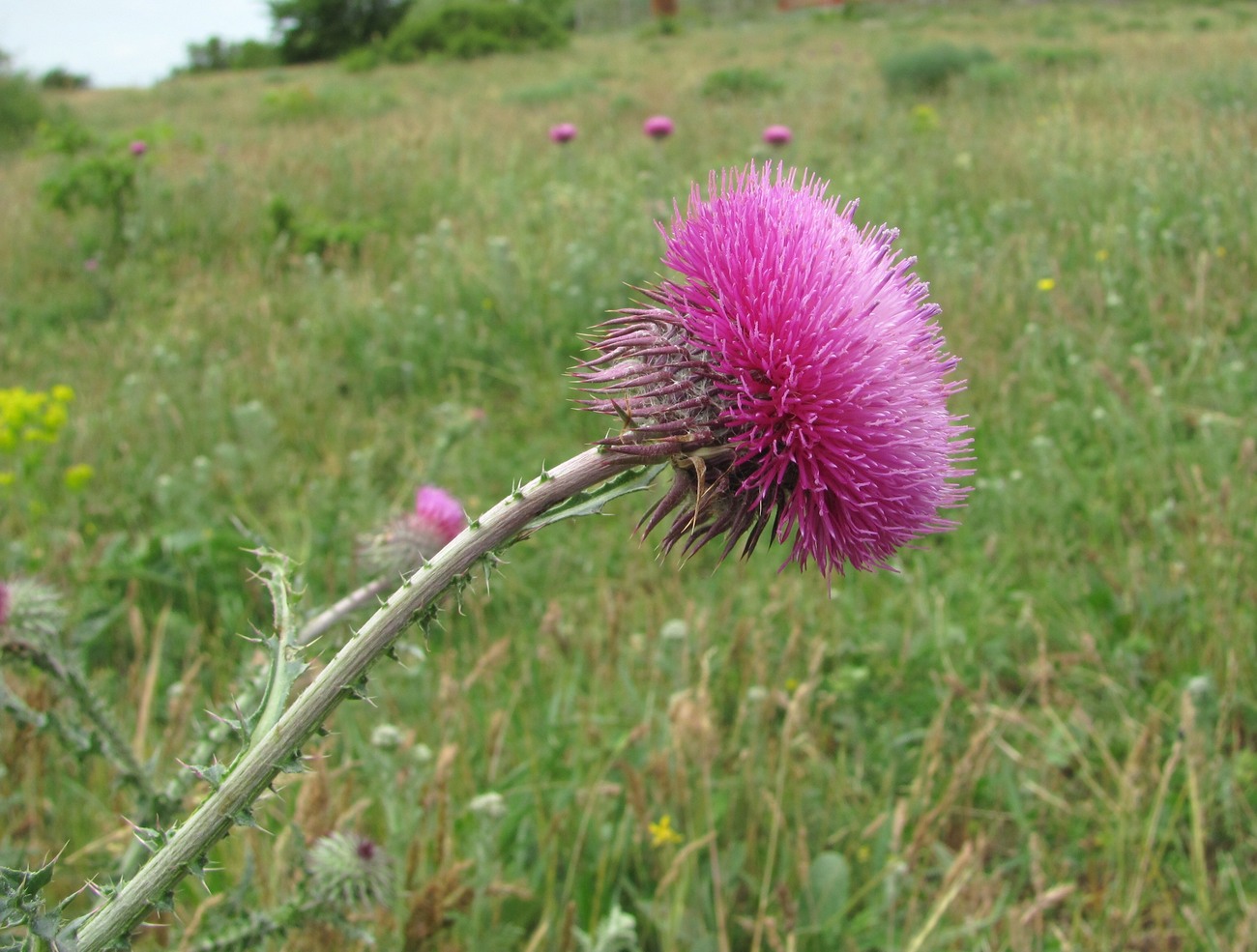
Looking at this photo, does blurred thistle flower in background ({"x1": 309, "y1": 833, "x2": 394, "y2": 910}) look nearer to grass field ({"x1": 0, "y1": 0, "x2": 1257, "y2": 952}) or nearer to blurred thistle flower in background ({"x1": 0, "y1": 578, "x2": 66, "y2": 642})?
grass field ({"x1": 0, "y1": 0, "x2": 1257, "y2": 952})

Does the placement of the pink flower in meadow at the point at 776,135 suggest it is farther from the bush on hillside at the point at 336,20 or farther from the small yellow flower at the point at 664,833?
the bush on hillside at the point at 336,20

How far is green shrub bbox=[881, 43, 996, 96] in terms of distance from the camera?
1193 centimetres

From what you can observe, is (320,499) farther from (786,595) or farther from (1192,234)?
(1192,234)

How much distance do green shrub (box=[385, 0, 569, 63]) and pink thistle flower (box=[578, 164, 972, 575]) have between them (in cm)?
2593

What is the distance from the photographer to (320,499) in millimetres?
3947

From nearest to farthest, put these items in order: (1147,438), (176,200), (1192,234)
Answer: (1147,438) < (1192,234) < (176,200)

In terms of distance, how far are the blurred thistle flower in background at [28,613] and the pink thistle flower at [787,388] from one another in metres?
1.34

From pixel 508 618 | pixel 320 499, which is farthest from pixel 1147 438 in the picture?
pixel 320 499

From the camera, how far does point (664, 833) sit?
82.2 inches

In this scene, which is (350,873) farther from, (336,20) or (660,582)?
(336,20)

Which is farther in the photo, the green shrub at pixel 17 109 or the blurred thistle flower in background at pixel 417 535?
the green shrub at pixel 17 109

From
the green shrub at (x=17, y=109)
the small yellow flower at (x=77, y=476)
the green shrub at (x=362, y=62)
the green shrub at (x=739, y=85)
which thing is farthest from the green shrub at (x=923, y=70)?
the green shrub at (x=362, y=62)

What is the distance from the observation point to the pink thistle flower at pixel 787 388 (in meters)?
1.29

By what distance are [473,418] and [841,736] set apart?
7.41ft
